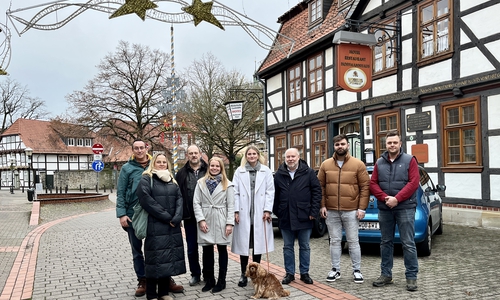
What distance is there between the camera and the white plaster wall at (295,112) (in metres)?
19.2

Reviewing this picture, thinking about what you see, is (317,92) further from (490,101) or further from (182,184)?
(182,184)

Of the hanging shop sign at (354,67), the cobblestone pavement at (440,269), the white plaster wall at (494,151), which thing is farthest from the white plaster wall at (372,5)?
the cobblestone pavement at (440,269)

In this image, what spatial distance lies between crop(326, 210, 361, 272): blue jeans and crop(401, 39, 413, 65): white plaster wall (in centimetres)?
845

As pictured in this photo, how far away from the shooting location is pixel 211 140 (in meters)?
34.2

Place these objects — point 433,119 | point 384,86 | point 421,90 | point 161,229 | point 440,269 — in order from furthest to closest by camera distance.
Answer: point 384,86 < point 421,90 < point 433,119 < point 440,269 < point 161,229

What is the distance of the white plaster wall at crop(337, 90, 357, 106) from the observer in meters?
15.7

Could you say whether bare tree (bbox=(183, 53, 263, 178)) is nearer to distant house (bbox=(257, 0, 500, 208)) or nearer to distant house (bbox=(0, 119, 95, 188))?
distant house (bbox=(257, 0, 500, 208))

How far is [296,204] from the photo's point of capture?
19.6 ft

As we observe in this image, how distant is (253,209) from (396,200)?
1.78 m

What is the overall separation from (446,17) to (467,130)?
299cm

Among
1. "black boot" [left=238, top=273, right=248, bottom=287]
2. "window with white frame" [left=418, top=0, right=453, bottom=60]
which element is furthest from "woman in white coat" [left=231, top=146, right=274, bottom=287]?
"window with white frame" [left=418, top=0, right=453, bottom=60]

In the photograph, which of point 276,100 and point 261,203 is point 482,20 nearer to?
point 261,203

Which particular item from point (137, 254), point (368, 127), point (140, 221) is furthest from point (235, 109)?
point (140, 221)

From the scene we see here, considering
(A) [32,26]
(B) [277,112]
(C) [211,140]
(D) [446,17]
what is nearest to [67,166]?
(C) [211,140]
